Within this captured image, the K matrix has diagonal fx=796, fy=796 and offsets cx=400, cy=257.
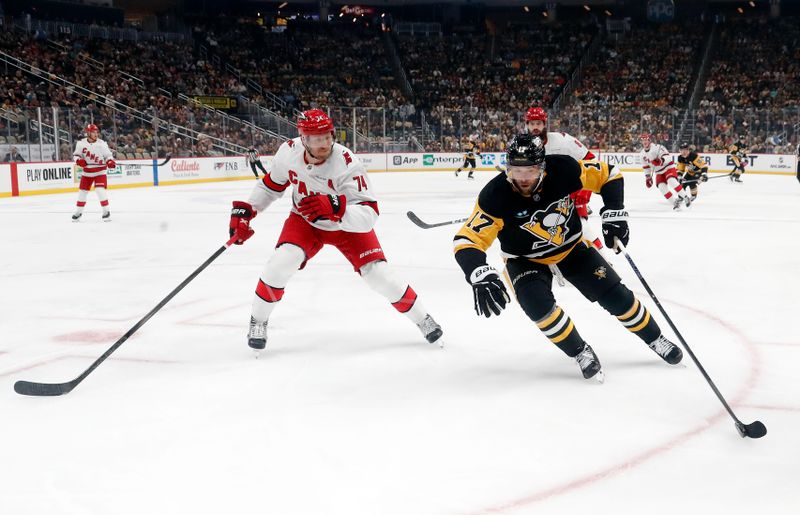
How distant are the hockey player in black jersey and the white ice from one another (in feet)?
0.82

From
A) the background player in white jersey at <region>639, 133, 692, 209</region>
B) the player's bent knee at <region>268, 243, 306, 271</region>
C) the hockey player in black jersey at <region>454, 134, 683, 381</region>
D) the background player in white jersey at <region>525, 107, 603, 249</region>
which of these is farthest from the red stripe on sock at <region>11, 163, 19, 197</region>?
the hockey player in black jersey at <region>454, 134, 683, 381</region>

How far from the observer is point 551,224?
335 centimetres

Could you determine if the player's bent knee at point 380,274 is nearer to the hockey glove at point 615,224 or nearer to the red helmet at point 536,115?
the hockey glove at point 615,224

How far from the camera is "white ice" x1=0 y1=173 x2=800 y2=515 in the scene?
242 centimetres

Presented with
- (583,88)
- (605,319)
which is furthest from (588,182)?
(583,88)

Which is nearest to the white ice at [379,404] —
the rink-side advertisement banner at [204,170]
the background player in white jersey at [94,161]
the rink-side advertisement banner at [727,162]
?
the background player in white jersey at [94,161]

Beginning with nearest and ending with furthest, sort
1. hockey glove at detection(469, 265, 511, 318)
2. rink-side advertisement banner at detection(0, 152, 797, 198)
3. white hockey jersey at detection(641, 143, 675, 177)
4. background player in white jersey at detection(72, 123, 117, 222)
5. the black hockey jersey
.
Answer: hockey glove at detection(469, 265, 511, 318) → the black hockey jersey → background player in white jersey at detection(72, 123, 117, 222) → white hockey jersey at detection(641, 143, 675, 177) → rink-side advertisement banner at detection(0, 152, 797, 198)

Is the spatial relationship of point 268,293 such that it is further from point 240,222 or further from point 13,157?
point 13,157

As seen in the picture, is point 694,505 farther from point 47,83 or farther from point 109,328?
point 47,83

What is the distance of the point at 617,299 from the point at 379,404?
1.13 m

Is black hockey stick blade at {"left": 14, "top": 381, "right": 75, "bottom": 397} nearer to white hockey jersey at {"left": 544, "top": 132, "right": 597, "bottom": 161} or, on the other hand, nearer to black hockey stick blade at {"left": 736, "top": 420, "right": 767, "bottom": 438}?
black hockey stick blade at {"left": 736, "top": 420, "right": 767, "bottom": 438}

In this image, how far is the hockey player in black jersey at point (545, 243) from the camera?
3150 mm

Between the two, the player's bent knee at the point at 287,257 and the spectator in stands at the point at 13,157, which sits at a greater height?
the spectator in stands at the point at 13,157

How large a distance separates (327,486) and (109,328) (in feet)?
8.72
